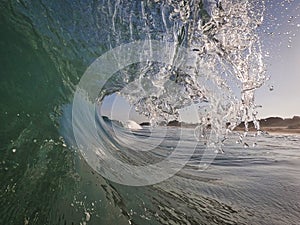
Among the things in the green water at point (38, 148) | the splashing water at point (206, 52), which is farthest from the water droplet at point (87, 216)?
the splashing water at point (206, 52)

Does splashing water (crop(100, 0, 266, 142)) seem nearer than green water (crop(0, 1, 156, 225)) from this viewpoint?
No

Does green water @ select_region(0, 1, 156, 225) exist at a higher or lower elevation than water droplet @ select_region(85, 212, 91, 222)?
higher

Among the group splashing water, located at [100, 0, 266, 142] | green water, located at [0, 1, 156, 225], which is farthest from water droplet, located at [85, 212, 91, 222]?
splashing water, located at [100, 0, 266, 142]

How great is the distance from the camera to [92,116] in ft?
13.7

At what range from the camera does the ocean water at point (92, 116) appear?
2154 mm

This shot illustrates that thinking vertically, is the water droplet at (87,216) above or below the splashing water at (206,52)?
below

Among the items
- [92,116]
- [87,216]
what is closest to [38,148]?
[87,216]

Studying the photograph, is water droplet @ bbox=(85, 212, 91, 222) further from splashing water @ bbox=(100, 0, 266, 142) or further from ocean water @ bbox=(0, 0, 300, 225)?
splashing water @ bbox=(100, 0, 266, 142)

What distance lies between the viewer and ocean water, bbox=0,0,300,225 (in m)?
2.15

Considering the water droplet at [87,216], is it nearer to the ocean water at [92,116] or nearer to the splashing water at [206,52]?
the ocean water at [92,116]

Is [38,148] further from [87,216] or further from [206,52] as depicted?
[206,52]

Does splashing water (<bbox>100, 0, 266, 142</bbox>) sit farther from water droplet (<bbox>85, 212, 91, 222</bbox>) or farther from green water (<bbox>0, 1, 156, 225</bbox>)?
water droplet (<bbox>85, 212, 91, 222</bbox>)

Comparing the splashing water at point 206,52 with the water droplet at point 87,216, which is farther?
the splashing water at point 206,52

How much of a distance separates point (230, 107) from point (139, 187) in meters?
2.01
